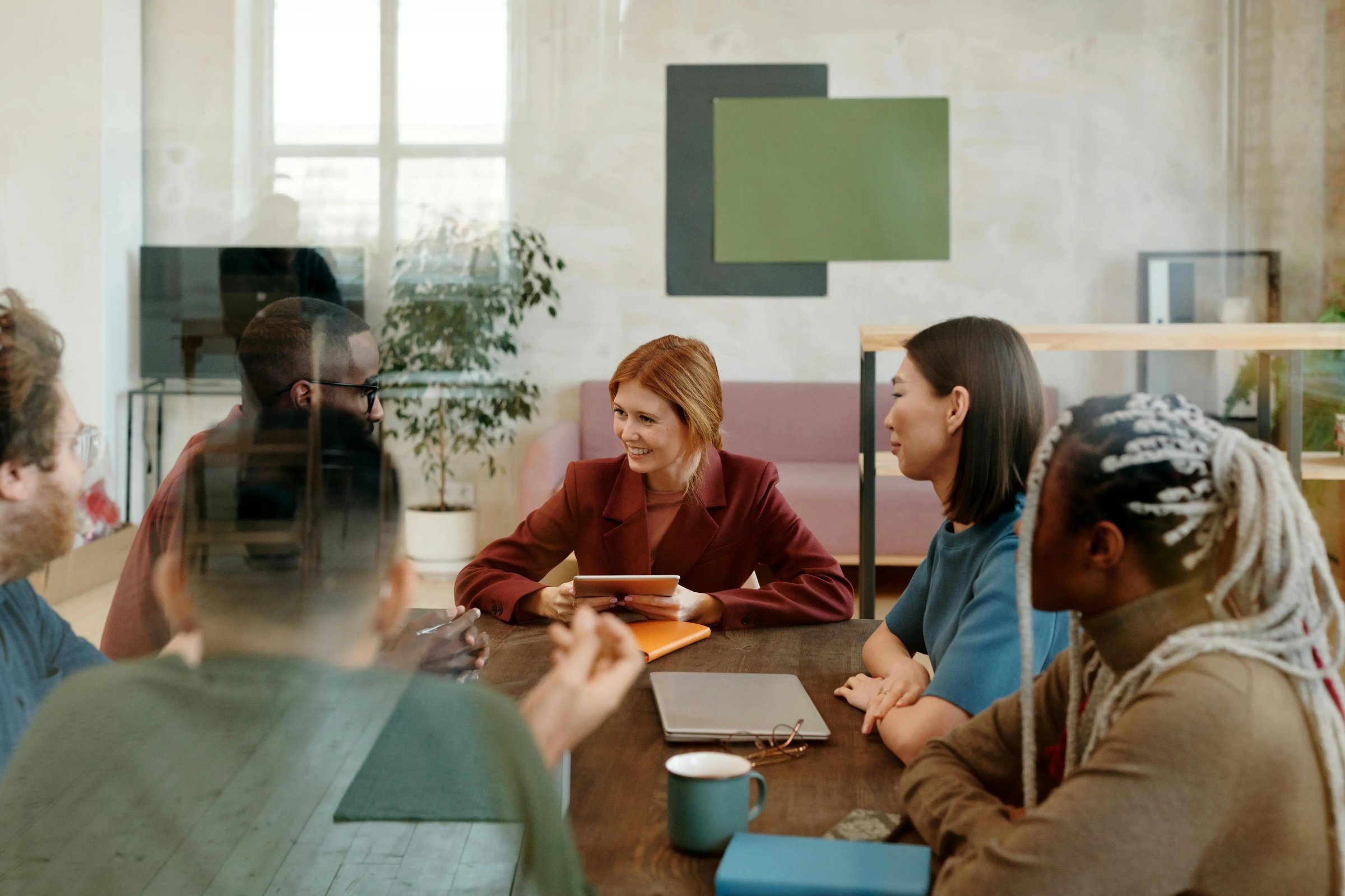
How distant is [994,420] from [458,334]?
3.40 m

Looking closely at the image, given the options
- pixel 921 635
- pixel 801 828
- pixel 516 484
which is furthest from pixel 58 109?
pixel 801 828

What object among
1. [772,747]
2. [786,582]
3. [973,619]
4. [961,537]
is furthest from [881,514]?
[772,747]

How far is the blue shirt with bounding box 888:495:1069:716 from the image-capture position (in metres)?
1.12

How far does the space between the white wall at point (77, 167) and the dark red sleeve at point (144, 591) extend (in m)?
3.22

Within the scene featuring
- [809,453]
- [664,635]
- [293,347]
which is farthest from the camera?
[809,453]

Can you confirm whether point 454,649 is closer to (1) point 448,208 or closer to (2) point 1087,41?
(1) point 448,208

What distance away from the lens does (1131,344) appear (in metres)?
1.84

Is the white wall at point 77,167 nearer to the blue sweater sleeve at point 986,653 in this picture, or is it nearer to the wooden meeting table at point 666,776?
the wooden meeting table at point 666,776

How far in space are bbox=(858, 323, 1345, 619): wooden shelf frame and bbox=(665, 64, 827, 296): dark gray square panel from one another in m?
2.36

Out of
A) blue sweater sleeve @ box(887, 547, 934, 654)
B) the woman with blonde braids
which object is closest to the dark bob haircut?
blue sweater sleeve @ box(887, 547, 934, 654)

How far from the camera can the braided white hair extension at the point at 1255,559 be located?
67 centimetres

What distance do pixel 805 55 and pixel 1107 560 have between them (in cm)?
402

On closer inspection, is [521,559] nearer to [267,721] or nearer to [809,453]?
[267,721]

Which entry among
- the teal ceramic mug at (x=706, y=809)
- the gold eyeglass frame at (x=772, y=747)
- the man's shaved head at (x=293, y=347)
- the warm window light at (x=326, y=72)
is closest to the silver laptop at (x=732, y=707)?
the gold eyeglass frame at (x=772, y=747)
